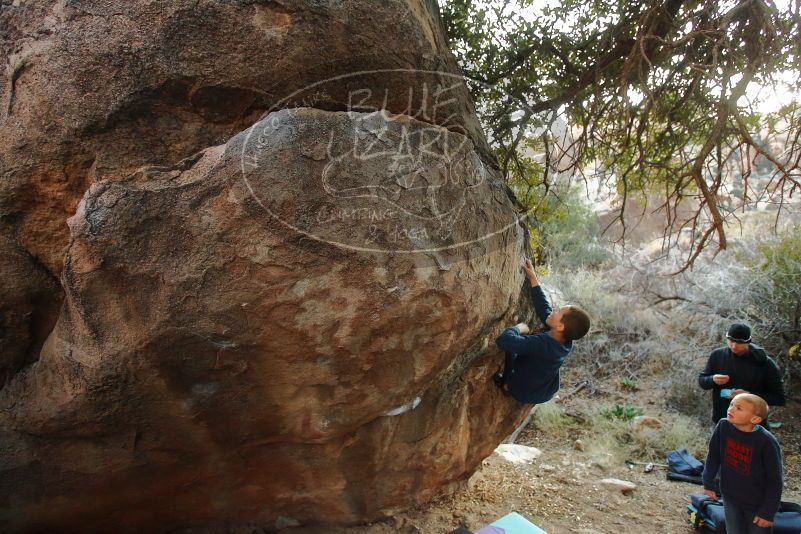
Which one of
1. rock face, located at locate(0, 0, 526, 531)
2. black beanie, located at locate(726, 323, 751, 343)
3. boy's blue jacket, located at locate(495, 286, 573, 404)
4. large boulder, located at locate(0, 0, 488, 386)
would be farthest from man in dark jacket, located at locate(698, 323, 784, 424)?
large boulder, located at locate(0, 0, 488, 386)

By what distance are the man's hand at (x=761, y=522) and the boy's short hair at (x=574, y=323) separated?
124 cm

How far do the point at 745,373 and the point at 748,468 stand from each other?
1044 millimetres

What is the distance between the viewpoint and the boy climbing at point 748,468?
9.02ft

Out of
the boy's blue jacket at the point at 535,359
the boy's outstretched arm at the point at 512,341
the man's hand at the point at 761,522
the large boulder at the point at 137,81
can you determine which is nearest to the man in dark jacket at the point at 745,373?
the man's hand at the point at 761,522

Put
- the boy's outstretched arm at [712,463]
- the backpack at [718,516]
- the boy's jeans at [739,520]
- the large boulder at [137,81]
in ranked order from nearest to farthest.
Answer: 1. the large boulder at [137,81]
2. the boy's jeans at [739,520]
3. the boy's outstretched arm at [712,463]
4. the backpack at [718,516]

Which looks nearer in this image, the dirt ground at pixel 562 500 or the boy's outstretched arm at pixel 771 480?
the boy's outstretched arm at pixel 771 480

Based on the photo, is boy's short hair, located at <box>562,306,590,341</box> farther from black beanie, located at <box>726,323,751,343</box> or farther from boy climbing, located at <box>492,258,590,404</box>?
black beanie, located at <box>726,323,751,343</box>

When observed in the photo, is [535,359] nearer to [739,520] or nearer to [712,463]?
[712,463]

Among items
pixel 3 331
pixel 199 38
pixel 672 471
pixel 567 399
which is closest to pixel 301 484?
pixel 3 331

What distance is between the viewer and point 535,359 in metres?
2.97

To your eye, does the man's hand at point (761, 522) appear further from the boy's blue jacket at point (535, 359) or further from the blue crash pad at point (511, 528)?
the blue crash pad at point (511, 528)

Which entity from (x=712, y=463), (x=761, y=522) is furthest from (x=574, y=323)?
(x=761, y=522)

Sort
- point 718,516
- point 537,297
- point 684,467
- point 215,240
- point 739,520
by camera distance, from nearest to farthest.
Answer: point 215,240
point 739,520
point 537,297
point 718,516
point 684,467

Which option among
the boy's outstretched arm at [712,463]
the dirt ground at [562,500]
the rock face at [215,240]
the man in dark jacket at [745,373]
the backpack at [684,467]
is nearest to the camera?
the rock face at [215,240]
